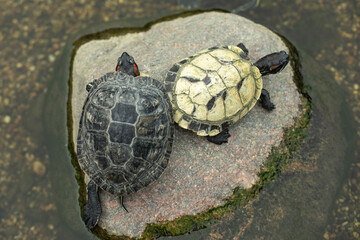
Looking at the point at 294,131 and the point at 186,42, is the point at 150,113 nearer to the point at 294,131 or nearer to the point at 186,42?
the point at 186,42

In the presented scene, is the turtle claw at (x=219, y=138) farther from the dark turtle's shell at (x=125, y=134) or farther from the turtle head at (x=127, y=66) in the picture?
the turtle head at (x=127, y=66)

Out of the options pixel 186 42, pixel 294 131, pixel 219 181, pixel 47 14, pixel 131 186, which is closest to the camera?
pixel 131 186

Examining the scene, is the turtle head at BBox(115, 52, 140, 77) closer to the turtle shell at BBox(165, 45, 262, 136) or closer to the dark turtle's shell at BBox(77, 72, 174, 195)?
the dark turtle's shell at BBox(77, 72, 174, 195)

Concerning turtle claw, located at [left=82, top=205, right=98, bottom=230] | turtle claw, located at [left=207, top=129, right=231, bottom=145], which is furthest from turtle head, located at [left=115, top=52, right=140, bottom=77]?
→ turtle claw, located at [left=82, top=205, right=98, bottom=230]

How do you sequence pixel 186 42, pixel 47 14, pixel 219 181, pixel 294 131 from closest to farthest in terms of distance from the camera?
pixel 219 181 < pixel 294 131 < pixel 186 42 < pixel 47 14

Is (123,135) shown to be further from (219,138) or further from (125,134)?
(219,138)

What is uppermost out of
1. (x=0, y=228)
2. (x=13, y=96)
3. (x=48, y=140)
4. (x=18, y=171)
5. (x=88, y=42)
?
(x=88, y=42)

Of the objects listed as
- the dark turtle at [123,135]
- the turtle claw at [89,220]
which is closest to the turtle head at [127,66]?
the dark turtle at [123,135]

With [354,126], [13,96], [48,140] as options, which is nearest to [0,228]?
[48,140]
